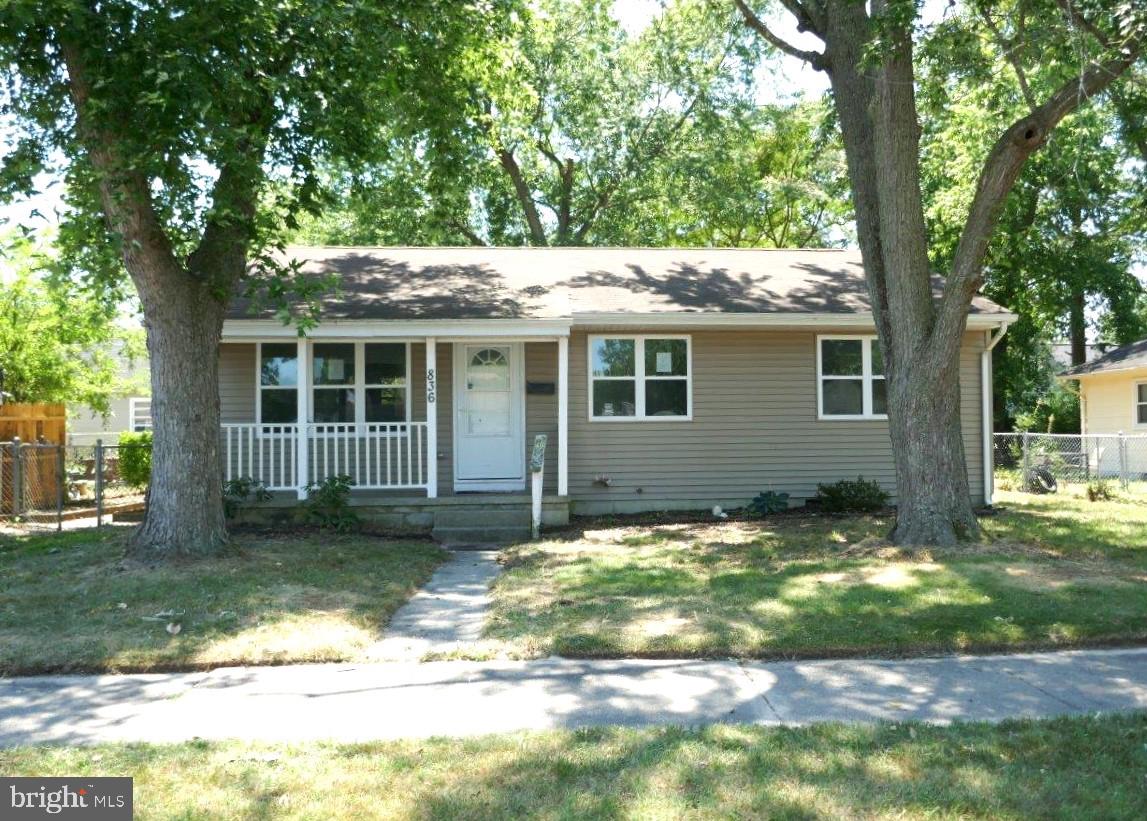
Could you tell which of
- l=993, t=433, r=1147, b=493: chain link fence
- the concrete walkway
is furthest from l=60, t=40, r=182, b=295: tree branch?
l=993, t=433, r=1147, b=493: chain link fence

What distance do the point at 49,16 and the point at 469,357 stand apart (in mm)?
7024

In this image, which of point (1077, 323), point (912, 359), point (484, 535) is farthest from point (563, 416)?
point (1077, 323)

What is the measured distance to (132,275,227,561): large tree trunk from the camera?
8.70 meters

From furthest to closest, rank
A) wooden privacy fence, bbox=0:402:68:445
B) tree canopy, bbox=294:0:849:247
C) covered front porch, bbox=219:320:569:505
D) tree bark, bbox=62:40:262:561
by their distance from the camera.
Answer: tree canopy, bbox=294:0:849:247 < wooden privacy fence, bbox=0:402:68:445 < covered front porch, bbox=219:320:569:505 < tree bark, bbox=62:40:262:561

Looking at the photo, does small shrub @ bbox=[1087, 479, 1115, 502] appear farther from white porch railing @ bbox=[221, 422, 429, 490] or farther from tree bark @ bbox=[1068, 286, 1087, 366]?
tree bark @ bbox=[1068, 286, 1087, 366]

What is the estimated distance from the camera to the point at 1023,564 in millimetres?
8594

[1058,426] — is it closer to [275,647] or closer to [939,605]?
[939,605]

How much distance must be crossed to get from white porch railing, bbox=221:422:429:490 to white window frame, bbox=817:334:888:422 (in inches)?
240

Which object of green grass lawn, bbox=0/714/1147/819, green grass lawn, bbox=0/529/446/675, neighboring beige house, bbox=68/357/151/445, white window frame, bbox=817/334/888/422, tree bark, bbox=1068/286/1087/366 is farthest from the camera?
neighboring beige house, bbox=68/357/151/445

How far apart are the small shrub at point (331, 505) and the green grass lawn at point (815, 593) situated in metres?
2.64

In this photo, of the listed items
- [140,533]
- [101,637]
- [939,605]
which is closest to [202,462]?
[140,533]

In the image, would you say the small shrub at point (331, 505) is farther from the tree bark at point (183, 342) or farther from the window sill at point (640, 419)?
the window sill at point (640, 419)

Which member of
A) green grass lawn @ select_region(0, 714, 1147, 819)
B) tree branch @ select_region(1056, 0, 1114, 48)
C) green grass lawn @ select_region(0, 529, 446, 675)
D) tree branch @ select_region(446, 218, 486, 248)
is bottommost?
green grass lawn @ select_region(0, 714, 1147, 819)

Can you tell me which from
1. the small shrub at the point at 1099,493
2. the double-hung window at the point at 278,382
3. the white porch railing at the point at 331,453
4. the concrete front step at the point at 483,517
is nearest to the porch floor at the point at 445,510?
the concrete front step at the point at 483,517
